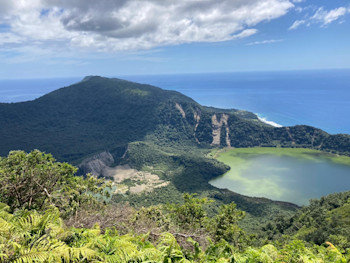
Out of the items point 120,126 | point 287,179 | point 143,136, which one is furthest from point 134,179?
point 120,126

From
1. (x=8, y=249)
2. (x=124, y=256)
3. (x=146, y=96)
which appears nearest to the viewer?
(x=8, y=249)

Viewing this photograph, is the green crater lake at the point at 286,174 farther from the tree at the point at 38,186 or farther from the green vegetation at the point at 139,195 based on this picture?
the tree at the point at 38,186

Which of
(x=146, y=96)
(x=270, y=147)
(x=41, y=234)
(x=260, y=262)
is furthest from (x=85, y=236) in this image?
(x=146, y=96)

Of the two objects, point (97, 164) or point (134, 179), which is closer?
point (134, 179)

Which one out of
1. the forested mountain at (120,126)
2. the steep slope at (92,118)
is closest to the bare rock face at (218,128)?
the forested mountain at (120,126)

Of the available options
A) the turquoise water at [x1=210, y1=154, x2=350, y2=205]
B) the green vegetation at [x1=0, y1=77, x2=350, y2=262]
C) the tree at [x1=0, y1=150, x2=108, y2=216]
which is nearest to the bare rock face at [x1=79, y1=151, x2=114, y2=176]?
the green vegetation at [x1=0, y1=77, x2=350, y2=262]

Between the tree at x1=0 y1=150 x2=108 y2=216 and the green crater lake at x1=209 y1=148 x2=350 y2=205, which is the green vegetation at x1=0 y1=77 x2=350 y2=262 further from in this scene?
the green crater lake at x1=209 y1=148 x2=350 y2=205

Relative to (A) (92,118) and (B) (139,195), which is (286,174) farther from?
(A) (92,118)

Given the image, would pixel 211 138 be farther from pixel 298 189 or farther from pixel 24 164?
pixel 24 164
